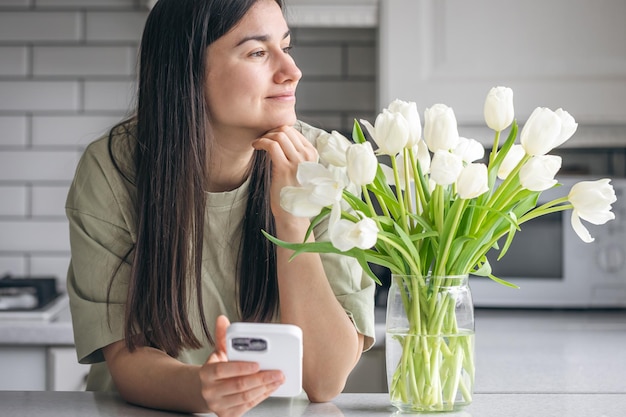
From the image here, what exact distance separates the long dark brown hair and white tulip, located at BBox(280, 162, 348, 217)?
1.18 ft

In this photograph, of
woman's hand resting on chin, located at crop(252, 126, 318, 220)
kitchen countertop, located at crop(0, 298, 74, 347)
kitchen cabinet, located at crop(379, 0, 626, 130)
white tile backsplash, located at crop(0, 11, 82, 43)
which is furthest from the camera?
white tile backsplash, located at crop(0, 11, 82, 43)

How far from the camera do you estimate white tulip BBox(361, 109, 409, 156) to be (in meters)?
0.90

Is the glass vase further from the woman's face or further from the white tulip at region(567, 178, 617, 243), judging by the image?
the woman's face

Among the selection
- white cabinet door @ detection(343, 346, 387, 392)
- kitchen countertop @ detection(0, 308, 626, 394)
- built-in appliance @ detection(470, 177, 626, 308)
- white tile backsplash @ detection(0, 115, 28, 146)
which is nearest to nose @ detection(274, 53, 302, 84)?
kitchen countertop @ detection(0, 308, 626, 394)

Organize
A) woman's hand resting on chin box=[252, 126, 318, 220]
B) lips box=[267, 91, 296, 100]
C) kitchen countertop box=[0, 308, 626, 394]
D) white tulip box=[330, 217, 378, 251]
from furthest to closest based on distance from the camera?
1. kitchen countertop box=[0, 308, 626, 394]
2. lips box=[267, 91, 296, 100]
3. woman's hand resting on chin box=[252, 126, 318, 220]
4. white tulip box=[330, 217, 378, 251]

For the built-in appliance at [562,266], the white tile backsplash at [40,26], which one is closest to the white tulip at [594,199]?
the built-in appliance at [562,266]

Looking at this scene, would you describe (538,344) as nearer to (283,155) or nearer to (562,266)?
(562,266)

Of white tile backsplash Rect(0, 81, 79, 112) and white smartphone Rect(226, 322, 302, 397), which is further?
white tile backsplash Rect(0, 81, 79, 112)

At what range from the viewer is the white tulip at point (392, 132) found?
90cm

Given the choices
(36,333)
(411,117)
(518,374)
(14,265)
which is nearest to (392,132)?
(411,117)

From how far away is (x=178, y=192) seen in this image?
1262mm

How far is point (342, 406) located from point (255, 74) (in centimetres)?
48

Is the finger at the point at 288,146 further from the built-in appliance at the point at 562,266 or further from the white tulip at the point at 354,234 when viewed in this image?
the built-in appliance at the point at 562,266

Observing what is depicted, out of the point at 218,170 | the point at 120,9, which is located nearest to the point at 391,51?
the point at 120,9
